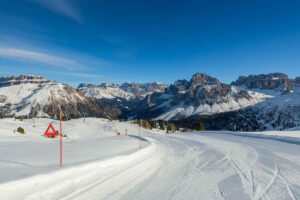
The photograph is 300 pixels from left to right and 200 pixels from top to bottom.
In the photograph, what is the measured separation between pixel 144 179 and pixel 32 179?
4.25 metres

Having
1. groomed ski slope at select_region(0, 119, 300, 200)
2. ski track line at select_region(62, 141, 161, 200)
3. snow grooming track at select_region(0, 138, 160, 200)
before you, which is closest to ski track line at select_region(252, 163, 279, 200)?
groomed ski slope at select_region(0, 119, 300, 200)

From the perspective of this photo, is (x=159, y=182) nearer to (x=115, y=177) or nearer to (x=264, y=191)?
(x=115, y=177)

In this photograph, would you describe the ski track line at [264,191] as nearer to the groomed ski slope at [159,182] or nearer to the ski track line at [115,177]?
the groomed ski slope at [159,182]

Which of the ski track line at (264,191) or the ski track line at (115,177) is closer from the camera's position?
the ski track line at (264,191)

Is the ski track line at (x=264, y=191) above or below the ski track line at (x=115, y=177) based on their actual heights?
below

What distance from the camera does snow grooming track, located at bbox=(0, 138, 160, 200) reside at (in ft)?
27.8

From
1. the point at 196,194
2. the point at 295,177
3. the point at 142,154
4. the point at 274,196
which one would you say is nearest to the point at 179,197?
the point at 196,194

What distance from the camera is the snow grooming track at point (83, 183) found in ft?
27.8

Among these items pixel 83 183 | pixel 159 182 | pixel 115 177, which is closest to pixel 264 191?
pixel 159 182

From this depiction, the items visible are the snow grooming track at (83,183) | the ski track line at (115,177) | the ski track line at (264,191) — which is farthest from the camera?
the ski track line at (115,177)

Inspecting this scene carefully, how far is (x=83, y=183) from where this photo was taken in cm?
1039

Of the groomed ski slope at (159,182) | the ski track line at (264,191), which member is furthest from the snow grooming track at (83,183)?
the ski track line at (264,191)

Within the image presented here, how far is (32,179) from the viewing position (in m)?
9.16

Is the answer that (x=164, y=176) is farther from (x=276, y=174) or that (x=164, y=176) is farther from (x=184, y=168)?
(x=276, y=174)
